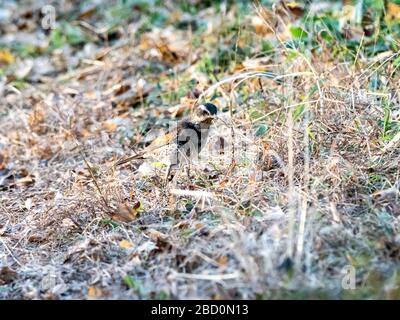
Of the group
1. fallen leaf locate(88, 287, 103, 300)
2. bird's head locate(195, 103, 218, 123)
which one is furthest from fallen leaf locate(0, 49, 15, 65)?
fallen leaf locate(88, 287, 103, 300)

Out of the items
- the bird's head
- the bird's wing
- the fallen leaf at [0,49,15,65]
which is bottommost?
the fallen leaf at [0,49,15,65]

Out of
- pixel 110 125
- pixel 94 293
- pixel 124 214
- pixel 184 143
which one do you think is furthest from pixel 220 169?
pixel 110 125

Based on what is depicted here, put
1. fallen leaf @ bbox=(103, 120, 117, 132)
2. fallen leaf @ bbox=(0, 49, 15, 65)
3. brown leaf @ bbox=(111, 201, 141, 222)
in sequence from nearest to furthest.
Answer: brown leaf @ bbox=(111, 201, 141, 222)
fallen leaf @ bbox=(103, 120, 117, 132)
fallen leaf @ bbox=(0, 49, 15, 65)

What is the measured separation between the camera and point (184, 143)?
3449 mm

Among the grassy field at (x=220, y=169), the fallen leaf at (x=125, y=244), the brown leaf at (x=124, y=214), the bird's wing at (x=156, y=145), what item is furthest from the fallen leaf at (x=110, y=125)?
the fallen leaf at (x=125, y=244)

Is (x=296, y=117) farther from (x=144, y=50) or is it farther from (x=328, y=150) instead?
(x=144, y=50)

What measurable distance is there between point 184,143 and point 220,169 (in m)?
0.22

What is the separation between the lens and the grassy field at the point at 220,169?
258cm

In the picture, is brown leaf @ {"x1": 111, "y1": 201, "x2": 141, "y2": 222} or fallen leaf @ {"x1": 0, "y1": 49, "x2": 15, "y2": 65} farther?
fallen leaf @ {"x1": 0, "y1": 49, "x2": 15, "y2": 65}

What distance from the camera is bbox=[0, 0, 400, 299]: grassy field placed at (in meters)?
2.58

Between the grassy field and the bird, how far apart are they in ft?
0.23

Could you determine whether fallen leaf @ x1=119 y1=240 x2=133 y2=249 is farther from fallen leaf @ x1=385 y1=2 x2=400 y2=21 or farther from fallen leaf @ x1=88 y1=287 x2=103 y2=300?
fallen leaf @ x1=385 y1=2 x2=400 y2=21

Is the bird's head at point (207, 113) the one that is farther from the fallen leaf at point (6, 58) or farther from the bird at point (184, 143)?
the fallen leaf at point (6, 58)

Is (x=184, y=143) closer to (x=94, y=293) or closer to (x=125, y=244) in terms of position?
(x=125, y=244)
